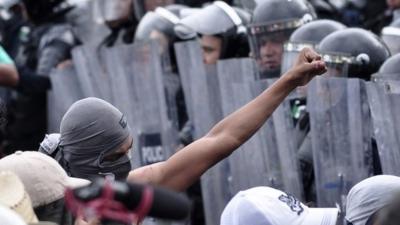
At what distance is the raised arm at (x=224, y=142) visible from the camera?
17.4ft

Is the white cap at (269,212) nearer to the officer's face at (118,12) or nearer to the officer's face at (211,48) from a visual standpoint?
the officer's face at (211,48)

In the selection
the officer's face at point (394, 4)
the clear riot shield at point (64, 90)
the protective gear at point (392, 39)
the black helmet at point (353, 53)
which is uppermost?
the black helmet at point (353, 53)

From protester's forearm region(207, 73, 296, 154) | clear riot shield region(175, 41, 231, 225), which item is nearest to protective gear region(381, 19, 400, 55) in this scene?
clear riot shield region(175, 41, 231, 225)

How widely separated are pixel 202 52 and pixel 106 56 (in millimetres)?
998

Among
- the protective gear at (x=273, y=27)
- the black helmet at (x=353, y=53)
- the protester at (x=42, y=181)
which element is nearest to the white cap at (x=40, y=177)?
the protester at (x=42, y=181)

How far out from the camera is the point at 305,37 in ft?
26.2

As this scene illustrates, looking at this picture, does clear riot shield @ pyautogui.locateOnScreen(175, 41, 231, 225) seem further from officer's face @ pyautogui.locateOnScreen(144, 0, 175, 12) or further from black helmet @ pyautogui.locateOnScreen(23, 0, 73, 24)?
black helmet @ pyautogui.locateOnScreen(23, 0, 73, 24)

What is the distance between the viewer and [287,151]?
723cm

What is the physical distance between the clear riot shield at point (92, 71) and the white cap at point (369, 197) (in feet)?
14.2

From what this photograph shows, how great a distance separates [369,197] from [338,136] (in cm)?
174

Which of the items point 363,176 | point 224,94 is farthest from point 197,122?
point 363,176

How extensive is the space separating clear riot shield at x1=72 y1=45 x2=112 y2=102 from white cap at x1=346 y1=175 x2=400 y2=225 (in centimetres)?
432

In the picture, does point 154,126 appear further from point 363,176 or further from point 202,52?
point 363,176

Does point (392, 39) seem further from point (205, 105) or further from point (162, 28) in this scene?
point (162, 28)
